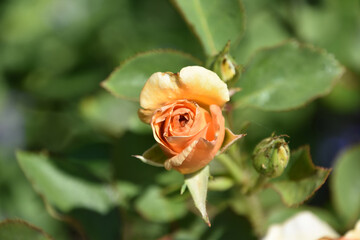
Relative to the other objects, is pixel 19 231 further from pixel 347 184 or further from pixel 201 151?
pixel 347 184

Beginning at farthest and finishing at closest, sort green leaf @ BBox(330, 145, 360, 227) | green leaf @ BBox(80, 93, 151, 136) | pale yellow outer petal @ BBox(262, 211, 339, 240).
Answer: green leaf @ BBox(80, 93, 151, 136)
green leaf @ BBox(330, 145, 360, 227)
pale yellow outer petal @ BBox(262, 211, 339, 240)

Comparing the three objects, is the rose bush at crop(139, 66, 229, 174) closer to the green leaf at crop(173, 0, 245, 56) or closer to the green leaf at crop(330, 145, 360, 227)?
the green leaf at crop(173, 0, 245, 56)

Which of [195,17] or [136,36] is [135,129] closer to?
[195,17]

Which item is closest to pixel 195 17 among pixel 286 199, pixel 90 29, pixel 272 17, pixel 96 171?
pixel 286 199

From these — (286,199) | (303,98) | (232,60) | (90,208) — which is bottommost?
(90,208)

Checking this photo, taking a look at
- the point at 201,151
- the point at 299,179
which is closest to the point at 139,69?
the point at 201,151

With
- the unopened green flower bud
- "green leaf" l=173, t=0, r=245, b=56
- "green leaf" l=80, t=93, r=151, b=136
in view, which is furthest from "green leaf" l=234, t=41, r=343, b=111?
"green leaf" l=80, t=93, r=151, b=136
